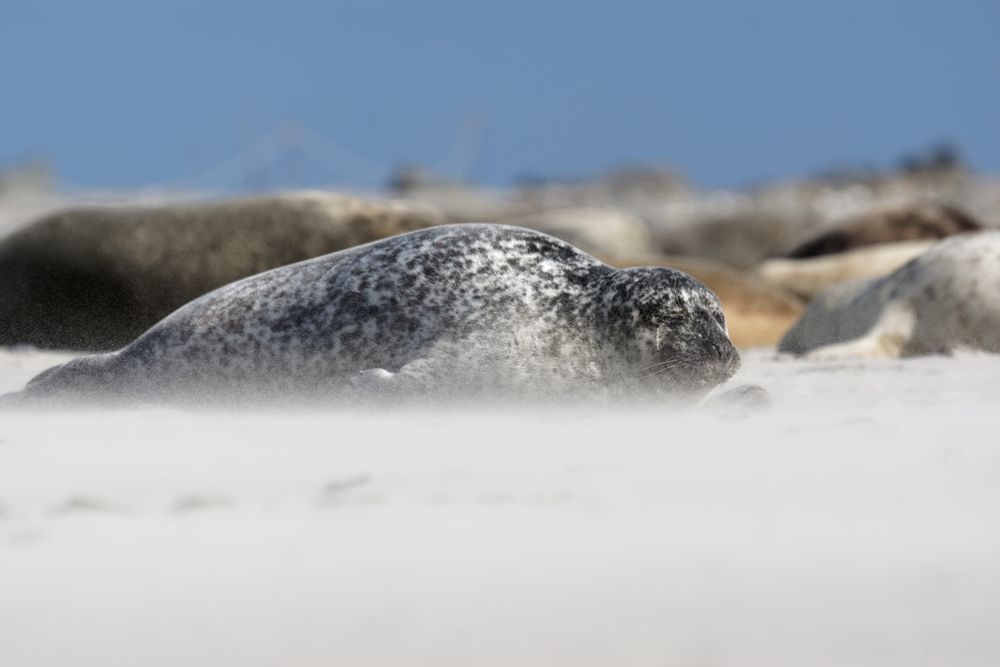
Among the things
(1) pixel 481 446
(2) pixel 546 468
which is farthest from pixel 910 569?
(1) pixel 481 446

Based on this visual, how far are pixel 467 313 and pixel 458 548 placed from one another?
175cm

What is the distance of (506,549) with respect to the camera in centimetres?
180

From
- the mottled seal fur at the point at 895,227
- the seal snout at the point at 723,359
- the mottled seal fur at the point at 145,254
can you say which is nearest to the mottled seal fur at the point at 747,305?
the mottled seal fur at the point at 145,254

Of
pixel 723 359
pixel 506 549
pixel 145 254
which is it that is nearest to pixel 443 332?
pixel 723 359

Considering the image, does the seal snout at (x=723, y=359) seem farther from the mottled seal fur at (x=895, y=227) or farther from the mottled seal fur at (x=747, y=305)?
the mottled seal fur at (x=895, y=227)

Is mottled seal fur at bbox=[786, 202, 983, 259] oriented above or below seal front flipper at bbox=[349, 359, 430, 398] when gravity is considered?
above

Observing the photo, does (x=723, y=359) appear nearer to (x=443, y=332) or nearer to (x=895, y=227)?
(x=443, y=332)

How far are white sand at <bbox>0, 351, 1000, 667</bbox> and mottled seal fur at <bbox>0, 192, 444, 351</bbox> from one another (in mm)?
3402

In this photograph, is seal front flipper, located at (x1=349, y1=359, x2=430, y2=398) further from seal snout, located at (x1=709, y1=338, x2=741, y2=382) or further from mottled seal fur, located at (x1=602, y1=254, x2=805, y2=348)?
mottled seal fur, located at (x1=602, y1=254, x2=805, y2=348)

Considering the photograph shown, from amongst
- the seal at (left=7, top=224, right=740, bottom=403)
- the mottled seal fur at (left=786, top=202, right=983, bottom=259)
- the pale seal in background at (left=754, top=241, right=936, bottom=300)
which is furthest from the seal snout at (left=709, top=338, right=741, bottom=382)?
the mottled seal fur at (left=786, top=202, right=983, bottom=259)

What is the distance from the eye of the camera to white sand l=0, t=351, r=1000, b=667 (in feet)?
4.95

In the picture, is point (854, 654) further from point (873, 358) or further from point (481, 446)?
point (873, 358)

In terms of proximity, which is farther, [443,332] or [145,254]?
[145,254]

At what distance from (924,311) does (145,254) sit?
362 cm
